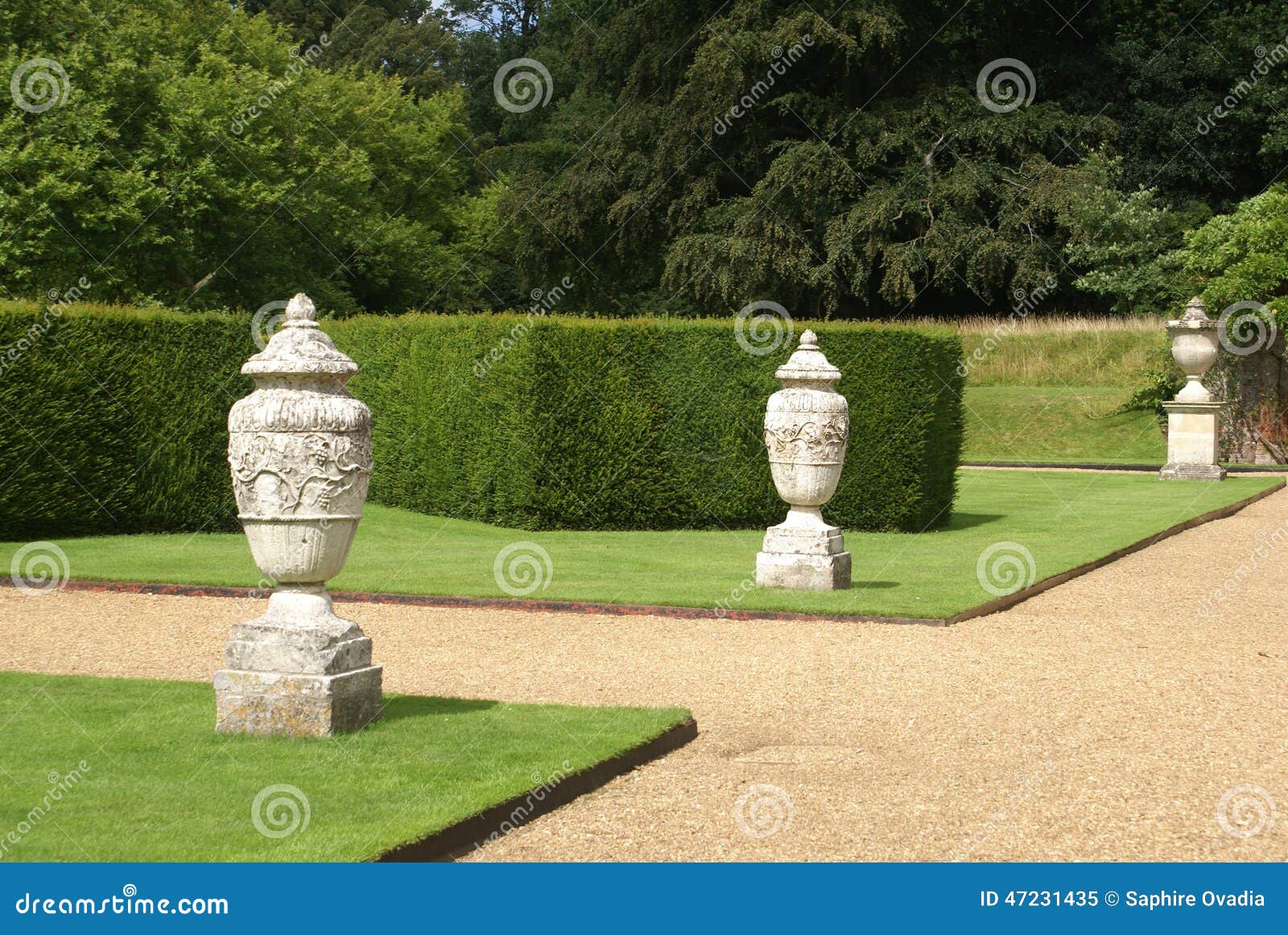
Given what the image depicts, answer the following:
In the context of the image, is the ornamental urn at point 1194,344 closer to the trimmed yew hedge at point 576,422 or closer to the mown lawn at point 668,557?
the mown lawn at point 668,557

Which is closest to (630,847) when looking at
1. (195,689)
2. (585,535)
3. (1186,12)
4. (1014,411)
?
(195,689)

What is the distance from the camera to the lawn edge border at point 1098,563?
10805mm

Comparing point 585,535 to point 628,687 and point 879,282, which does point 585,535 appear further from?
point 879,282

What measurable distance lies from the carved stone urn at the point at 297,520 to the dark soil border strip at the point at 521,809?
1.28 metres

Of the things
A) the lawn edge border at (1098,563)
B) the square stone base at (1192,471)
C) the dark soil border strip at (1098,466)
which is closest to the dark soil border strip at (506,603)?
the lawn edge border at (1098,563)

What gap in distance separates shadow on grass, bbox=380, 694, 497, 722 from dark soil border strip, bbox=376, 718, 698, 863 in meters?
1.10

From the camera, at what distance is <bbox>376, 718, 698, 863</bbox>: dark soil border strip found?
4879mm

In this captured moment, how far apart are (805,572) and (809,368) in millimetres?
1722

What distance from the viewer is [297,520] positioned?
636 cm

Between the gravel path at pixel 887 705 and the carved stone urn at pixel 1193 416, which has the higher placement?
the carved stone urn at pixel 1193 416

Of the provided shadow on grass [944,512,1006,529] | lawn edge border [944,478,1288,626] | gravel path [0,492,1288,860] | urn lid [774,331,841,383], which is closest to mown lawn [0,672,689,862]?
gravel path [0,492,1288,860]

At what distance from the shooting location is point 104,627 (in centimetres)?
1005

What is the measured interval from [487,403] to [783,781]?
37.4ft

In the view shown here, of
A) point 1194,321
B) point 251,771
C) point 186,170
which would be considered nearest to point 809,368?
point 251,771
